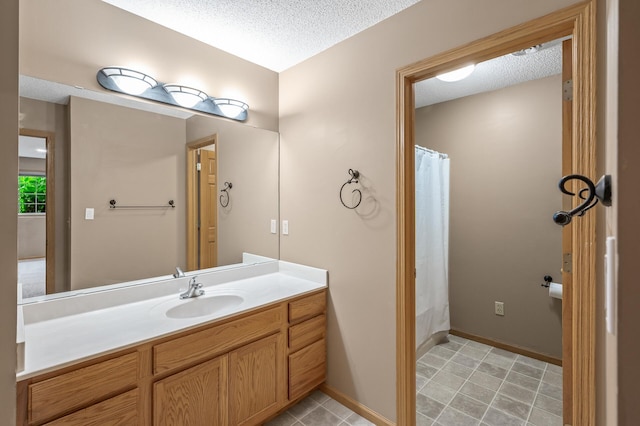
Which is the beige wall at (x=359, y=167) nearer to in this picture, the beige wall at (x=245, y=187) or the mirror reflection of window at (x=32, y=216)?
the beige wall at (x=245, y=187)

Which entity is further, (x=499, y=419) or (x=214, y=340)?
(x=499, y=419)

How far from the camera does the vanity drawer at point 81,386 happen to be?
3.48 ft

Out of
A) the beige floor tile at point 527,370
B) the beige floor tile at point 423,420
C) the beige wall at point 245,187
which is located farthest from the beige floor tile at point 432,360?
the beige wall at point 245,187

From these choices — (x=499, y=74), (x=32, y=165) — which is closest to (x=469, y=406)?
(x=499, y=74)

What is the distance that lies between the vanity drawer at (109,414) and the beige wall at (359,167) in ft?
4.06

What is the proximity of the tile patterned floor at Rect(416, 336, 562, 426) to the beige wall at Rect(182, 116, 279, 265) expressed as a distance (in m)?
1.57

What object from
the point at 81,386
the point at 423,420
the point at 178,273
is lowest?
the point at 423,420

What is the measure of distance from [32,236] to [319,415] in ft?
6.19

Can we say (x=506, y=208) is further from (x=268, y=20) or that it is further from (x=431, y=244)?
(x=268, y=20)

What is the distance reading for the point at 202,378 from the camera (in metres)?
1.48

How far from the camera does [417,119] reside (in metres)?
3.29
